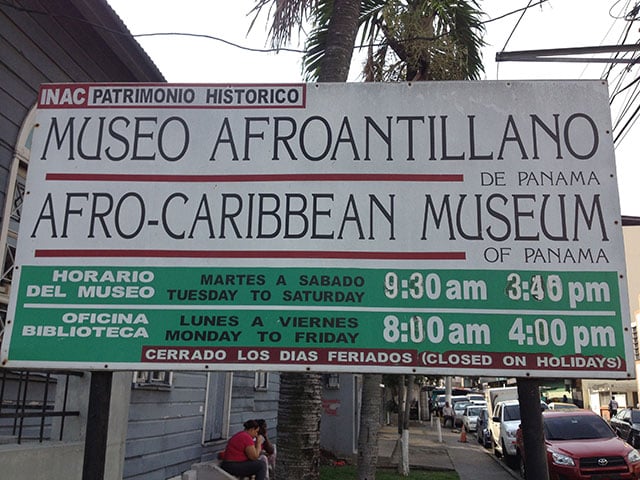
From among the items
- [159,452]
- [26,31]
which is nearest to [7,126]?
[26,31]

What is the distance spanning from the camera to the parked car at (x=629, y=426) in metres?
20.9

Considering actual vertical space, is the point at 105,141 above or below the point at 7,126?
below

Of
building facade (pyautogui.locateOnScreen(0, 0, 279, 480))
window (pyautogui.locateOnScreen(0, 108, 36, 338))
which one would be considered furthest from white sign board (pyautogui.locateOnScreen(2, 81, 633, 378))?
window (pyautogui.locateOnScreen(0, 108, 36, 338))

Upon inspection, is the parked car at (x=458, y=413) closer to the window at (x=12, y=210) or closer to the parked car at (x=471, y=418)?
A: the parked car at (x=471, y=418)

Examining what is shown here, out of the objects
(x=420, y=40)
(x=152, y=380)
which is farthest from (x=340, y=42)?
(x=152, y=380)

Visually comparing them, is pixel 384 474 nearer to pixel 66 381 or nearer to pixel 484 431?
pixel 66 381

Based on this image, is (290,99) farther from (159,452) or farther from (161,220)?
(159,452)

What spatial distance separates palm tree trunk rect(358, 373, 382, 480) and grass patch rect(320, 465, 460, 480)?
6.42 ft

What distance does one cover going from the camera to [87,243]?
10.9ft

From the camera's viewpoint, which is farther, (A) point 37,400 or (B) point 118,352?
(A) point 37,400

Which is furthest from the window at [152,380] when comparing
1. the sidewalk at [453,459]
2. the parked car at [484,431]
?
the parked car at [484,431]

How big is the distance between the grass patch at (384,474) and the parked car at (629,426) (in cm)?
936

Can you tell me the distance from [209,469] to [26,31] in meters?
6.35

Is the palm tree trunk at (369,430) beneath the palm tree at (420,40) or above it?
beneath
